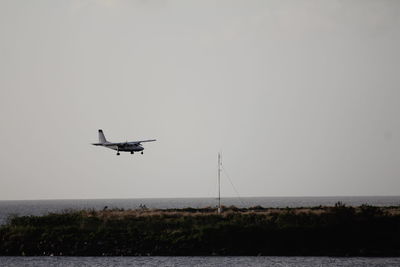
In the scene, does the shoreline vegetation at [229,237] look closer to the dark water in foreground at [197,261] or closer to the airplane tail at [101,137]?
the dark water in foreground at [197,261]

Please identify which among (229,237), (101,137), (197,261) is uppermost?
(101,137)

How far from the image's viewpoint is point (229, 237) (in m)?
54.6

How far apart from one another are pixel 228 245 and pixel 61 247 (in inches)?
654

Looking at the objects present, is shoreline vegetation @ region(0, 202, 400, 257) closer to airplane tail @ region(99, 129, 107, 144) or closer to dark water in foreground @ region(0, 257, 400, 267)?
dark water in foreground @ region(0, 257, 400, 267)

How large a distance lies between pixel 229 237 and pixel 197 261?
457 centimetres

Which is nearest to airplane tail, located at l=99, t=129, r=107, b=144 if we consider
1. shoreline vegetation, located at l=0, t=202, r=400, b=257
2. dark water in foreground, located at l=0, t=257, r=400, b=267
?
shoreline vegetation, located at l=0, t=202, r=400, b=257

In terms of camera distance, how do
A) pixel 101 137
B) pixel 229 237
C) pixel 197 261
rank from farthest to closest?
pixel 101 137, pixel 229 237, pixel 197 261

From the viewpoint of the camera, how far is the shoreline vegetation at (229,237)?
178ft

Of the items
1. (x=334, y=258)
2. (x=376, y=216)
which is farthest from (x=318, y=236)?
(x=376, y=216)

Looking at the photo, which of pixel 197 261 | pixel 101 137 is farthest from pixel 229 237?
pixel 101 137

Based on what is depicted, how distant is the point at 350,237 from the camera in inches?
2149

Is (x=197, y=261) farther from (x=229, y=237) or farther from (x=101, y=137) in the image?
(x=101, y=137)

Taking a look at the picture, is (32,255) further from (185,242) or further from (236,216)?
(236,216)

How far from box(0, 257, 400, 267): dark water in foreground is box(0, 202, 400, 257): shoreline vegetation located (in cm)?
143
